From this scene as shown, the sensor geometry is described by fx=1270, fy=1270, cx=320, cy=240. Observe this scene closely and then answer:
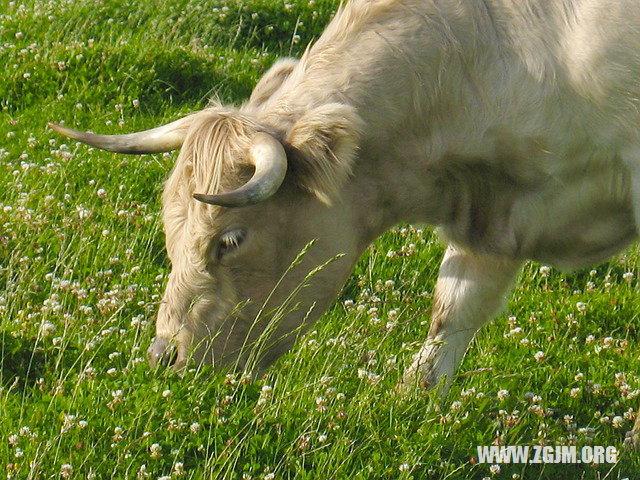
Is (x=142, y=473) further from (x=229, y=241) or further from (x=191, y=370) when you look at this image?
(x=229, y=241)

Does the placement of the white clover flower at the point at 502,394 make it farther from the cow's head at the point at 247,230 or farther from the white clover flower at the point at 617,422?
the cow's head at the point at 247,230

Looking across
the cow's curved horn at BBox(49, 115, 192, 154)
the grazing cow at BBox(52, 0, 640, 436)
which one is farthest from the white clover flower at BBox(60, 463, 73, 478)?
the cow's curved horn at BBox(49, 115, 192, 154)

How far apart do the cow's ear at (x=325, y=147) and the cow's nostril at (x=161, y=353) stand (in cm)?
106

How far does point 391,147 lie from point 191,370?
4.86ft

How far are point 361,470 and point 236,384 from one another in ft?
2.84

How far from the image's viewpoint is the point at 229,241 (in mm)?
6184

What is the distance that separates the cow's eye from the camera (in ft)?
20.3

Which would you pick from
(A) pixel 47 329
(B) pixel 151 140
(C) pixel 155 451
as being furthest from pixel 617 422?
(A) pixel 47 329

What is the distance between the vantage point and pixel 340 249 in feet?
21.1

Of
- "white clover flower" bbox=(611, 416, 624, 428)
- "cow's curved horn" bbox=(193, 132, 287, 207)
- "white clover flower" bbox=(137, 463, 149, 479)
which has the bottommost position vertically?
"white clover flower" bbox=(611, 416, 624, 428)

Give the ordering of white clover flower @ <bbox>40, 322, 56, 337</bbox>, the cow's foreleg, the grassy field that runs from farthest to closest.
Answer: the cow's foreleg, white clover flower @ <bbox>40, 322, 56, 337</bbox>, the grassy field

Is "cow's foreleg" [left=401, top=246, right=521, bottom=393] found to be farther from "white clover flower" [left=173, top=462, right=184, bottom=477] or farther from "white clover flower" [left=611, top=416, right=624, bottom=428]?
"white clover flower" [left=173, top=462, right=184, bottom=477]

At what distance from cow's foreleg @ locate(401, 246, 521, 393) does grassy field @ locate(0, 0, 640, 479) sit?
159 mm

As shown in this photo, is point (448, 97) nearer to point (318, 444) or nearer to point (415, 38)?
point (415, 38)
